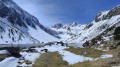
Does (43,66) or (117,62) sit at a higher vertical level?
(117,62)

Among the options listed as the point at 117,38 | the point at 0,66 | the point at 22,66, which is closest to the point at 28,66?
the point at 22,66

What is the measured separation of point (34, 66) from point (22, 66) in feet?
8.94

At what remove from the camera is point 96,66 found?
20031 mm

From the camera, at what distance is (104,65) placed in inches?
763

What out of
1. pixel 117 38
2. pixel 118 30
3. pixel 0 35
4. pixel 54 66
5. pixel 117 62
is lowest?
pixel 54 66

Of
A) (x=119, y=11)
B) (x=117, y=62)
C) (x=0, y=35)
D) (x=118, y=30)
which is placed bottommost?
(x=117, y=62)

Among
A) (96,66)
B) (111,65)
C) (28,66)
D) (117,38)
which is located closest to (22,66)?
(28,66)

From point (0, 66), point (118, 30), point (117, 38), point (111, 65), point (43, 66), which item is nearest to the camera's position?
point (111, 65)

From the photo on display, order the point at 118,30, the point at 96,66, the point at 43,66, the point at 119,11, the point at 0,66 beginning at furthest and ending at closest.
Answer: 1. the point at 119,11
2. the point at 118,30
3. the point at 43,66
4. the point at 0,66
5. the point at 96,66

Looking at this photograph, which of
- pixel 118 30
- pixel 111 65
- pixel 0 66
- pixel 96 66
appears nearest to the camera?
pixel 111 65

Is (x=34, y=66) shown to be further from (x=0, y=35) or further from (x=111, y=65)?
(x=0, y=35)

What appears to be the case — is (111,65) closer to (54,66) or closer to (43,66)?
(54,66)

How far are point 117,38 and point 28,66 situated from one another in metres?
33.1

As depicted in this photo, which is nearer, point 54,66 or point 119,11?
point 54,66
